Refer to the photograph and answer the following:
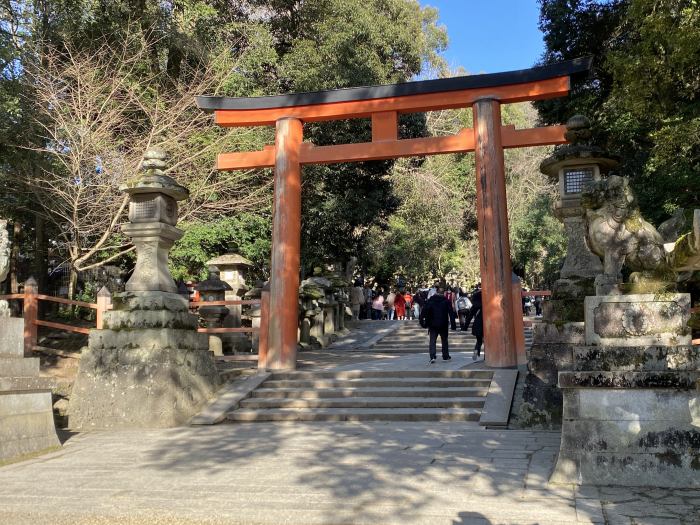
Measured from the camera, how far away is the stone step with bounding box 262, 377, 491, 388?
8.68 metres

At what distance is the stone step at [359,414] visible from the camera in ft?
24.8

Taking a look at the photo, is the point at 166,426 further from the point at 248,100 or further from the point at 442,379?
the point at 248,100

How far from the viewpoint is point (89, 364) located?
313 inches

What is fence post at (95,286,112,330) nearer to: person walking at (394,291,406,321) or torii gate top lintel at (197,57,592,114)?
torii gate top lintel at (197,57,592,114)

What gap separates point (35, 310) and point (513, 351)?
787 centimetres

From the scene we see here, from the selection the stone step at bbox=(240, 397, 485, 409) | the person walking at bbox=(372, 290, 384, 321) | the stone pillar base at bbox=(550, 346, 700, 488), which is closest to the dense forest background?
the person walking at bbox=(372, 290, 384, 321)

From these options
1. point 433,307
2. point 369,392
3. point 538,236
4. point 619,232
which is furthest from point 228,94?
point 538,236

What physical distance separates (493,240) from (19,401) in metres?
6.85

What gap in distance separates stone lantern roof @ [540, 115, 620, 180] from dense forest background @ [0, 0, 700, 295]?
8.97 ft

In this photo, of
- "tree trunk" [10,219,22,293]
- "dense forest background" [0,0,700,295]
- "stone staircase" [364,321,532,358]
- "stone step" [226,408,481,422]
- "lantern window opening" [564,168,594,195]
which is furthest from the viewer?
"tree trunk" [10,219,22,293]

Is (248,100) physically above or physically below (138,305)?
above

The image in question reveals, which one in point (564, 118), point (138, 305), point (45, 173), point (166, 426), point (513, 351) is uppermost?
point (564, 118)

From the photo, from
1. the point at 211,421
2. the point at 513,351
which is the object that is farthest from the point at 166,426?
the point at 513,351

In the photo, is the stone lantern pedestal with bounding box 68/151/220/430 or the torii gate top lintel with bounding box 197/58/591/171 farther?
the torii gate top lintel with bounding box 197/58/591/171
